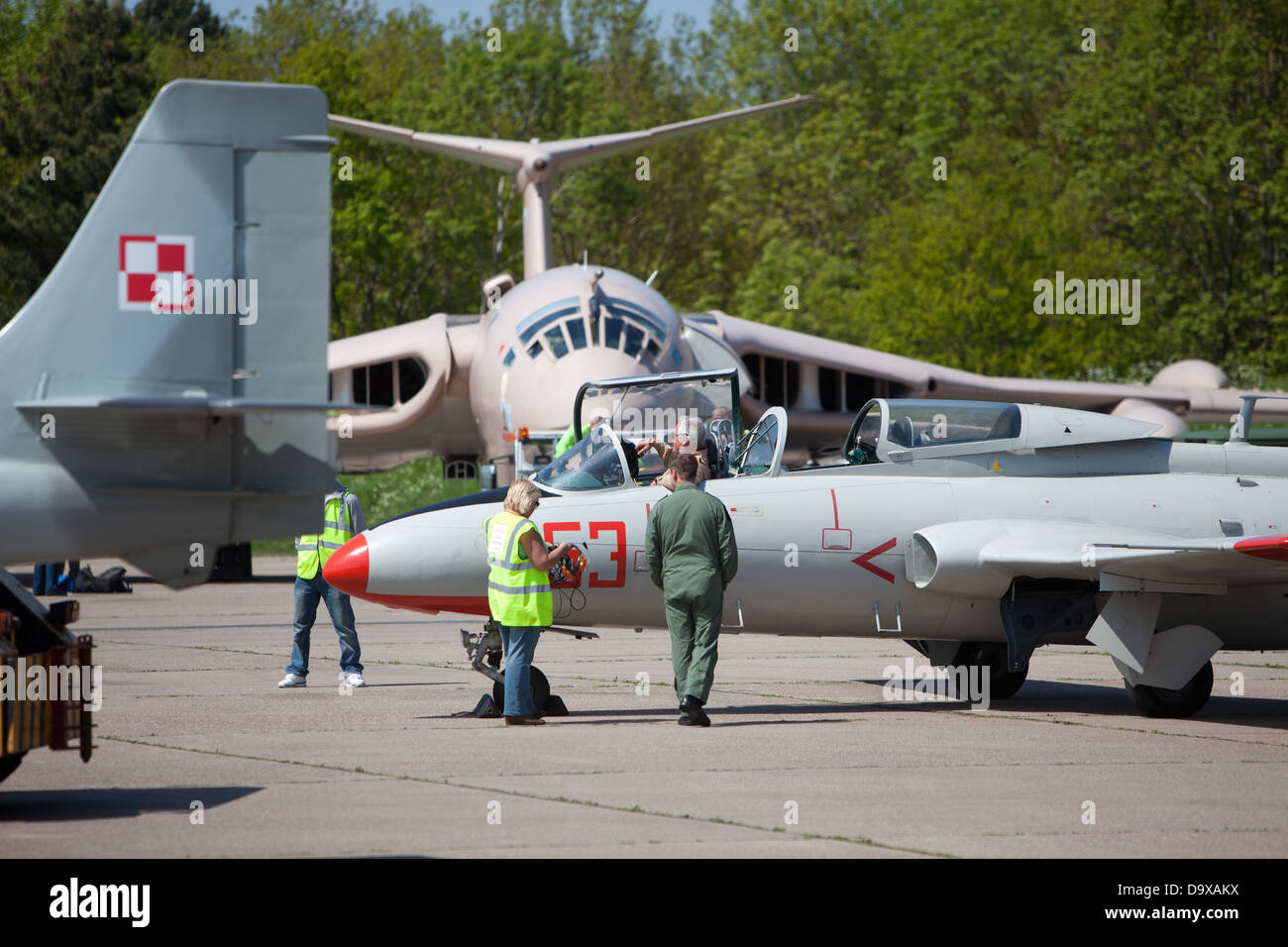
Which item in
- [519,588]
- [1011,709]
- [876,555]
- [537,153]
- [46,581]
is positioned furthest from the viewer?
[537,153]

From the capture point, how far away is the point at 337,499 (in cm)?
1370

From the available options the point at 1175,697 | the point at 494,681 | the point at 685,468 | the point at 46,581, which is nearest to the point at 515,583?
the point at 494,681

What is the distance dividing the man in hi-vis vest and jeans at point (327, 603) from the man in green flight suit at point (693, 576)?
3.32 m

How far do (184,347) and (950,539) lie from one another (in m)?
6.13

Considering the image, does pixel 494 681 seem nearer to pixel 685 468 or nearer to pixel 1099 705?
pixel 685 468

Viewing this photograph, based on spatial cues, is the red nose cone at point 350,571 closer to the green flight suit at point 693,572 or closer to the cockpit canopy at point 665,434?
the cockpit canopy at point 665,434

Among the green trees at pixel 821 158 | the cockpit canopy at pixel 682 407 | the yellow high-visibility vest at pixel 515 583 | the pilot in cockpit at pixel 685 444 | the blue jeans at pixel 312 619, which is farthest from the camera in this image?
the green trees at pixel 821 158

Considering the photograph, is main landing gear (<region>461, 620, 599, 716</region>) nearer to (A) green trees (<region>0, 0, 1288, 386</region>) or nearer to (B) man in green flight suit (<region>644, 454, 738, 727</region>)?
(B) man in green flight suit (<region>644, 454, 738, 727</region>)

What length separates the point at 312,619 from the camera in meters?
13.1

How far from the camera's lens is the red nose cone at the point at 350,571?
10859 millimetres

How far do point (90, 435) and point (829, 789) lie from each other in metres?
4.15

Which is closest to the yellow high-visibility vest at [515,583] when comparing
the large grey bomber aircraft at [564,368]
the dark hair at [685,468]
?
the dark hair at [685,468]

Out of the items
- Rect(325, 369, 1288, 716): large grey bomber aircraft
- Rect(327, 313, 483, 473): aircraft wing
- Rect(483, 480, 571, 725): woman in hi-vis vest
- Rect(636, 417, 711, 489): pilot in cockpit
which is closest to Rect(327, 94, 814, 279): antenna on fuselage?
Rect(327, 313, 483, 473): aircraft wing

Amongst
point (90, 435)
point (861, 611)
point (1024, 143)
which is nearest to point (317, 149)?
point (90, 435)
